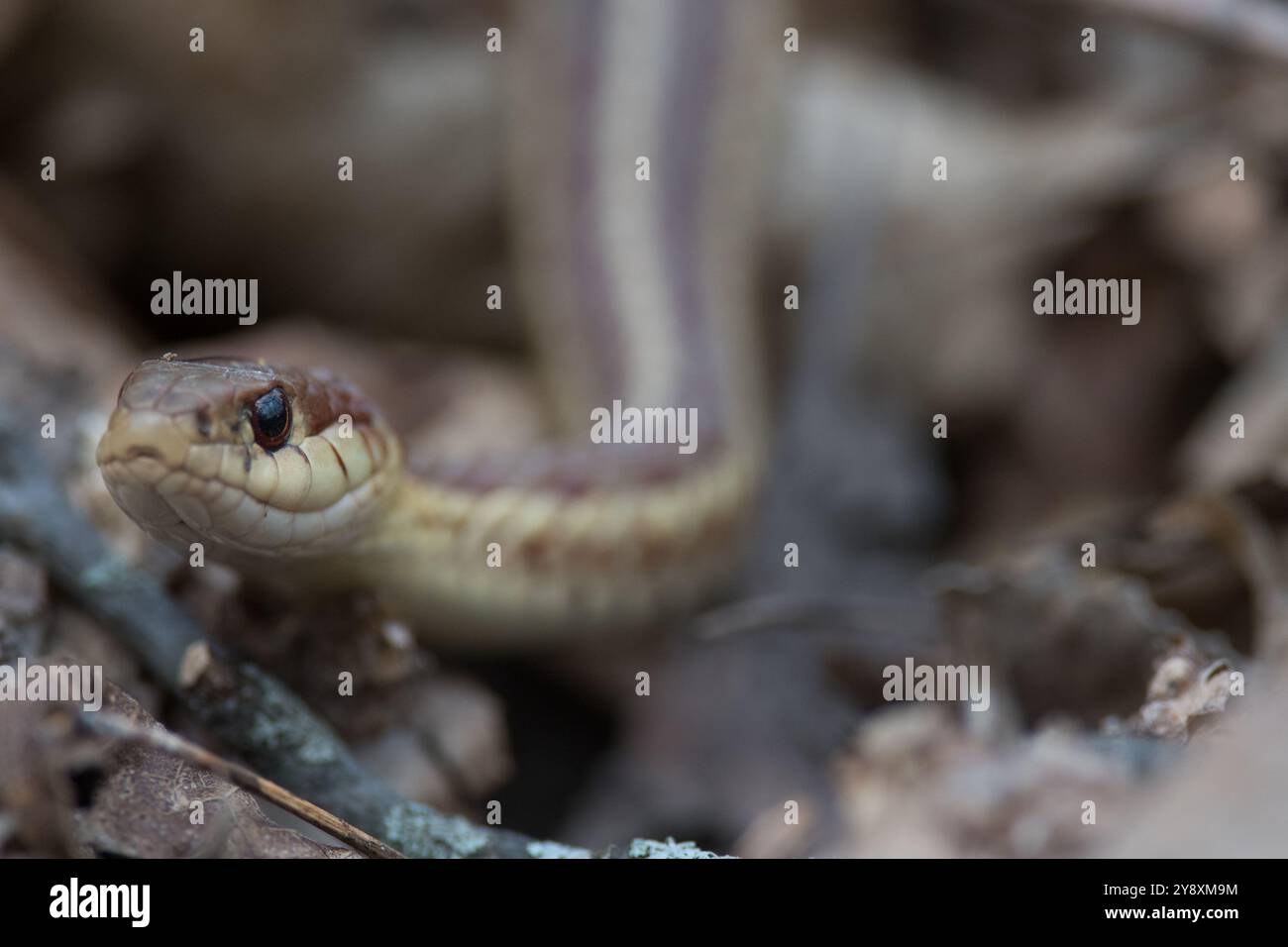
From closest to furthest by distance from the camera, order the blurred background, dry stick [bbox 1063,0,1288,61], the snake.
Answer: the snake
the blurred background
dry stick [bbox 1063,0,1288,61]

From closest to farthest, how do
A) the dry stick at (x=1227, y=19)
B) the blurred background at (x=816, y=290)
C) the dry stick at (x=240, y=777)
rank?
the dry stick at (x=240, y=777) < the blurred background at (x=816, y=290) < the dry stick at (x=1227, y=19)

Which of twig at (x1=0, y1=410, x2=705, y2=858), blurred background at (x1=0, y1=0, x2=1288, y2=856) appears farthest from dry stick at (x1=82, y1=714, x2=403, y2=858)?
blurred background at (x1=0, y1=0, x2=1288, y2=856)

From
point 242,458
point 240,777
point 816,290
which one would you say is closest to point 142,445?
point 242,458

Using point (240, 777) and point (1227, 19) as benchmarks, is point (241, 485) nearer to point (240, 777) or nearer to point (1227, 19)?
point (240, 777)

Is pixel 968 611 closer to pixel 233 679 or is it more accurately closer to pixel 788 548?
pixel 788 548

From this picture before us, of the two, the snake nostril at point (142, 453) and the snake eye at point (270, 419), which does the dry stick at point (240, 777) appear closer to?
the snake nostril at point (142, 453)

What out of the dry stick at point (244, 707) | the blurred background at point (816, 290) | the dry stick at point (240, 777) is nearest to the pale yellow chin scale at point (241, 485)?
the dry stick at point (244, 707)

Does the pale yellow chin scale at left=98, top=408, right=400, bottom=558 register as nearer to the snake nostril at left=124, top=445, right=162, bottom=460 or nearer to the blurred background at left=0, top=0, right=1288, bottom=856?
the snake nostril at left=124, top=445, right=162, bottom=460
